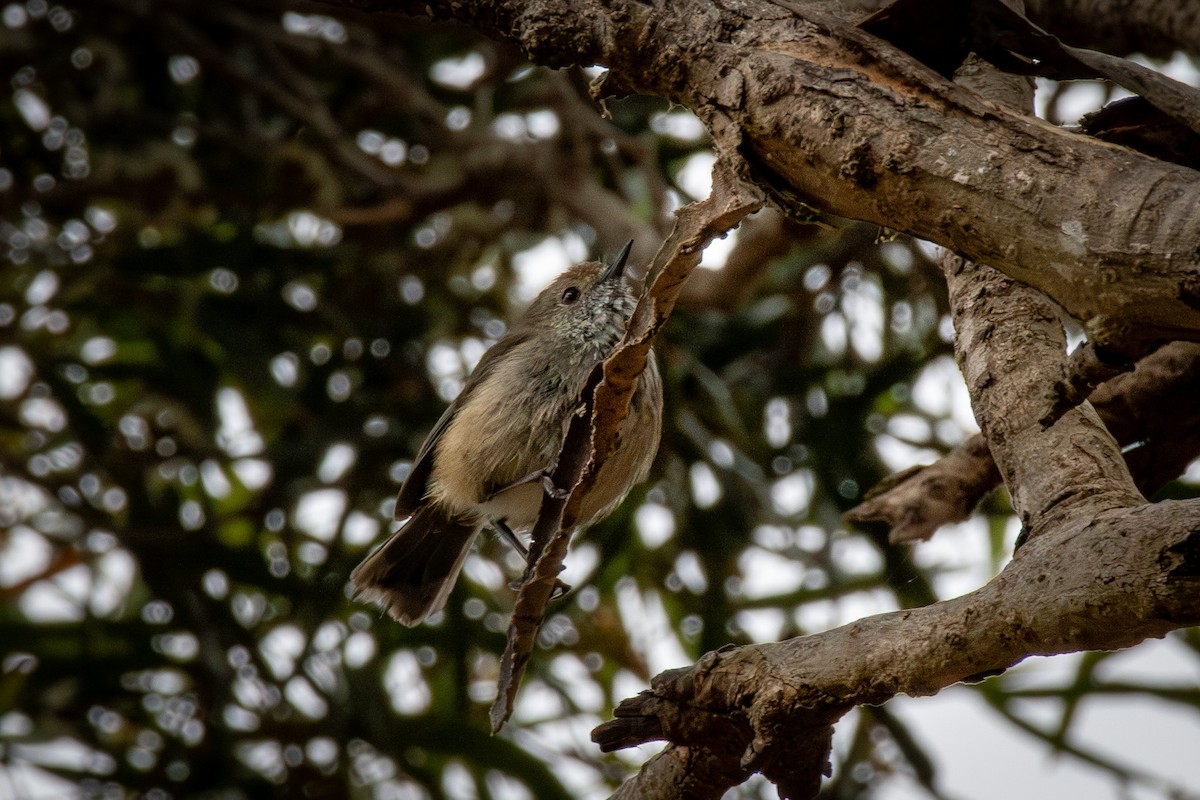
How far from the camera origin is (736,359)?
159 inches

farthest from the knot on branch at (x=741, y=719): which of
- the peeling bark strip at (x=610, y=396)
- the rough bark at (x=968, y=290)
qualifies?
the peeling bark strip at (x=610, y=396)

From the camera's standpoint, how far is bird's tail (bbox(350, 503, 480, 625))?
340 centimetres

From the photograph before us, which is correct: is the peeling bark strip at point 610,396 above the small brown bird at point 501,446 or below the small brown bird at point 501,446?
above

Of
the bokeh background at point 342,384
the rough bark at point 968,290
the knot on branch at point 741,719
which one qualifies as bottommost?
the bokeh background at point 342,384

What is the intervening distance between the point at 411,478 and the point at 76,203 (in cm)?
192

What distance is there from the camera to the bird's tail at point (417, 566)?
340 centimetres

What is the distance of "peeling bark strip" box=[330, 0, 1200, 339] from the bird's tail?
1808 mm

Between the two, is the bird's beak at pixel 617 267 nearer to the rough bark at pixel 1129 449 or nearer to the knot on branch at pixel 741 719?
the rough bark at pixel 1129 449

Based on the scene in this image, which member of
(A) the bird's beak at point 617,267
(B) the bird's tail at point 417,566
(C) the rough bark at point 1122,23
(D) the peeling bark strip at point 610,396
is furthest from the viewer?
(A) the bird's beak at point 617,267

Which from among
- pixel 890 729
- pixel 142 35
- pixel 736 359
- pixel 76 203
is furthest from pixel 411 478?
pixel 142 35

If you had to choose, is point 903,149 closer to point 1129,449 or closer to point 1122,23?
point 1129,449

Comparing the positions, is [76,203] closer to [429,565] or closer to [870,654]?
[429,565]

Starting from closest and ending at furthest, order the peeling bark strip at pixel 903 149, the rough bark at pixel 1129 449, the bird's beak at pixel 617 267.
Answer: the peeling bark strip at pixel 903 149, the rough bark at pixel 1129 449, the bird's beak at pixel 617 267

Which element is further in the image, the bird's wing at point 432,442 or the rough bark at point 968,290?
the bird's wing at point 432,442
